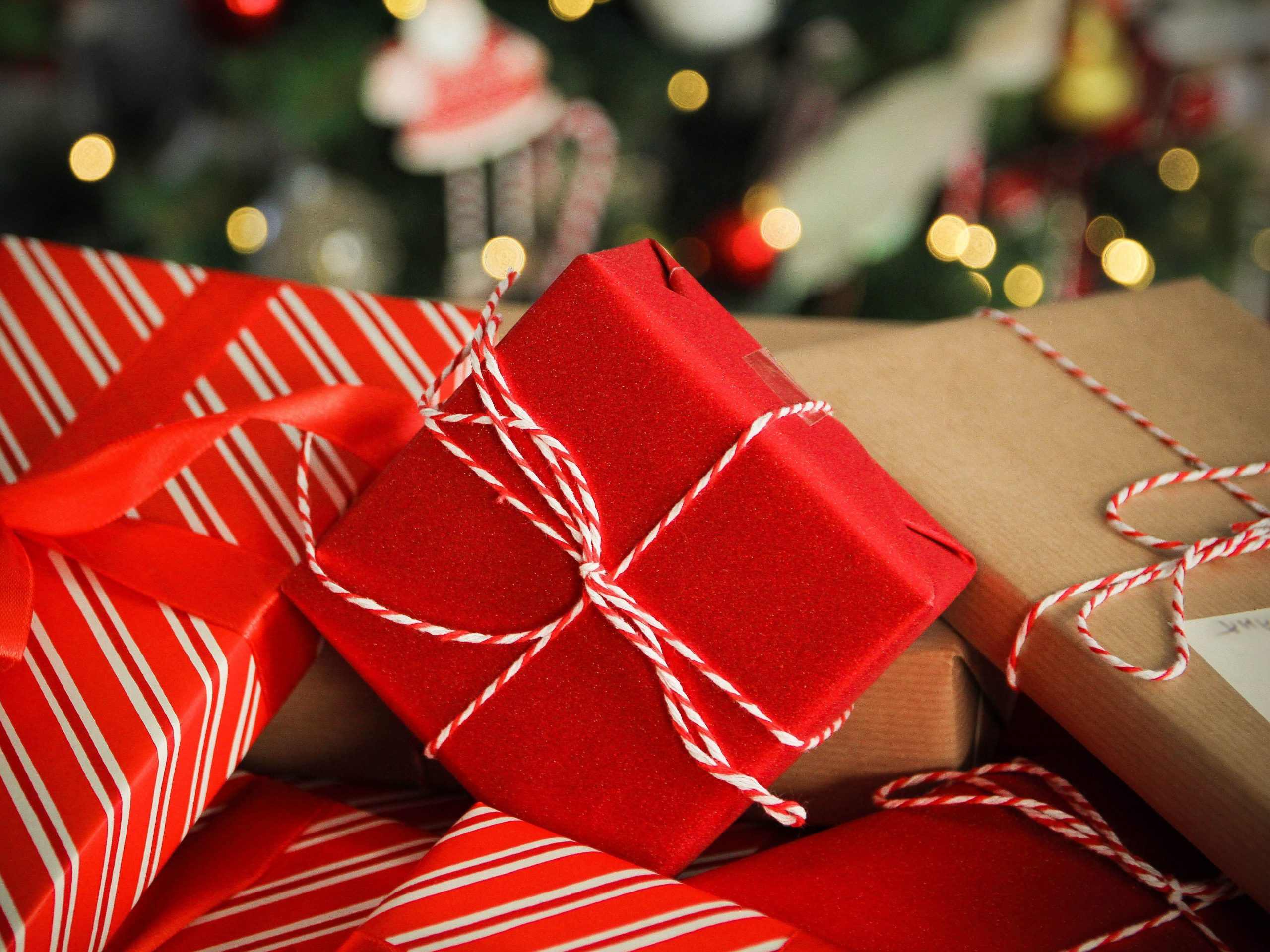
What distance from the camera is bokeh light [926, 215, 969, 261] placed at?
1.47 m

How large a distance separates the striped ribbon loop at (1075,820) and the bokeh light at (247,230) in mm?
1190

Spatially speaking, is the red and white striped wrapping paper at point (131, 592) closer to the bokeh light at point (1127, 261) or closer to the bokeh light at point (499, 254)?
the bokeh light at point (499, 254)

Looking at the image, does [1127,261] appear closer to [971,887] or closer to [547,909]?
[971,887]

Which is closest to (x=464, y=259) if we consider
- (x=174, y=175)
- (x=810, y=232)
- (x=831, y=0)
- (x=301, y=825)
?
(x=174, y=175)

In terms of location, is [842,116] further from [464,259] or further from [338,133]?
[338,133]

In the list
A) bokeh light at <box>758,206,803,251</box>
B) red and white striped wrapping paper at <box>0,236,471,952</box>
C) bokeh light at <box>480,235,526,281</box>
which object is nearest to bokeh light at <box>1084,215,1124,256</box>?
bokeh light at <box>758,206,803,251</box>

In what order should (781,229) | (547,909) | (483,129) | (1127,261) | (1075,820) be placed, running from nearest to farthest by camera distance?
(547,909), (1075,820), (483,129), (781,229), (1127,261)

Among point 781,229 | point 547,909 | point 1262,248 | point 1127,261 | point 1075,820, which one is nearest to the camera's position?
point 547,909

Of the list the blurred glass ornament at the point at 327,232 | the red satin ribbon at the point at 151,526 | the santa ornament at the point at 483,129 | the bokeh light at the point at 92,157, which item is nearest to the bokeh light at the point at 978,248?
the santa ornament at the point at 483,129

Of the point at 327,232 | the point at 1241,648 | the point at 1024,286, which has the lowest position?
the point at 1241,648

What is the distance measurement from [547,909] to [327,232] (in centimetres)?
114

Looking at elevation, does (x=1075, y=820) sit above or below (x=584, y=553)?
below

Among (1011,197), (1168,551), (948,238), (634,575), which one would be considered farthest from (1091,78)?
(634,575)

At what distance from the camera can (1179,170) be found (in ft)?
4.96
